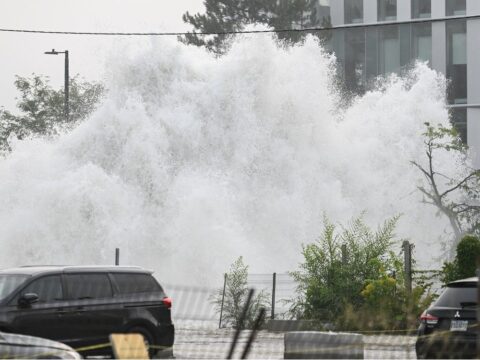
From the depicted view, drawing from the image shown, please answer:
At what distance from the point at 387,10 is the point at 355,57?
3.04m

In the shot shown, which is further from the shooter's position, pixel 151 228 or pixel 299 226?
pixel 299 226

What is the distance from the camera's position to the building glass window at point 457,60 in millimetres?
61656

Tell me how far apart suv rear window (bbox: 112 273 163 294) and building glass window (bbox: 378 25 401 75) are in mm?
46893

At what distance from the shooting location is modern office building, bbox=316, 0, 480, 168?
6144 centimetres

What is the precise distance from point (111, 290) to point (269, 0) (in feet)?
171

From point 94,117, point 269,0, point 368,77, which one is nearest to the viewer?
point 94,117

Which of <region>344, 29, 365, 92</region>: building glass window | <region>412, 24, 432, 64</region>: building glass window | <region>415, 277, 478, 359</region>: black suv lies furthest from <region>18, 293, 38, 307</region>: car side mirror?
<region>412, 24, 432, 64</region>: building glass window

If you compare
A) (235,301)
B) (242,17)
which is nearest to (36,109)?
(242,17)

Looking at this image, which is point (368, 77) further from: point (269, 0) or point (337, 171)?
point (337, 171)

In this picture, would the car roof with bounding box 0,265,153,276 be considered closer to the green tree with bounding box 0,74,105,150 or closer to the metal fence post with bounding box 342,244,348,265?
the metal fence post with bounding box 342,244,348,265

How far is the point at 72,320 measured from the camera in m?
16.6

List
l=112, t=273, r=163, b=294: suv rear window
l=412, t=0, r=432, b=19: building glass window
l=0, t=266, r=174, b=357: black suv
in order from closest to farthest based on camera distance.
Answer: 1. l=0, t=266, r=174, b=357: black suv
2. l=112, t=273, r=163, b=294: suv rear window
3. l=412, t=0, r=432, b=19: building glass window

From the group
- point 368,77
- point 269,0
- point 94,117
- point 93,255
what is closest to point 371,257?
point 93,255

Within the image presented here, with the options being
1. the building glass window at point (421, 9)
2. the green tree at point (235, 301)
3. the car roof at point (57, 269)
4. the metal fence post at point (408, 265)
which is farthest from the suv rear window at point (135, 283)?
the building glass window at point (421, 9)
